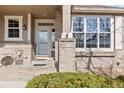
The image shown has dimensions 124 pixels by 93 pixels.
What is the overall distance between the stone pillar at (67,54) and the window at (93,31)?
12.1ft

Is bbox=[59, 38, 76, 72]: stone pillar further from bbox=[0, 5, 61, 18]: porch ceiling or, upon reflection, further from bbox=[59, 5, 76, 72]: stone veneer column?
bbox=[0, 5, 61, 18]: porch ceiling

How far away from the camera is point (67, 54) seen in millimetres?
11367

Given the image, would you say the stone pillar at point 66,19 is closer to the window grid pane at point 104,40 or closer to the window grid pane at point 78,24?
the window grid pane at point 78,24

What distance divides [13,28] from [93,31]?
509cm

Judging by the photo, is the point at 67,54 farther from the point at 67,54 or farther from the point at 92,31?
the point at 92,31

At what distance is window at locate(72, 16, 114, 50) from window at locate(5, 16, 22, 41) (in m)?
3.73

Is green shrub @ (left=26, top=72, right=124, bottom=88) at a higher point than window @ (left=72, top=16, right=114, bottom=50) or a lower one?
lower

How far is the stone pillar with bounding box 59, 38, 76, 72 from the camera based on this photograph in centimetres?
1134

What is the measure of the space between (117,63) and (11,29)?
685cm

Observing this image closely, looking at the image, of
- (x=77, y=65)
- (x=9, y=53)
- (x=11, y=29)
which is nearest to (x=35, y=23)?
(x=11, y=29)

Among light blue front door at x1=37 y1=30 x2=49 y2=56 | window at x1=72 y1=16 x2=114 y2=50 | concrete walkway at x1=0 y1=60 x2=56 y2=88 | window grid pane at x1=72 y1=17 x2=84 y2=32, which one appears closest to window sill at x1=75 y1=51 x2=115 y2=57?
window at x1=72 y1=16 x2=114 y2=50
